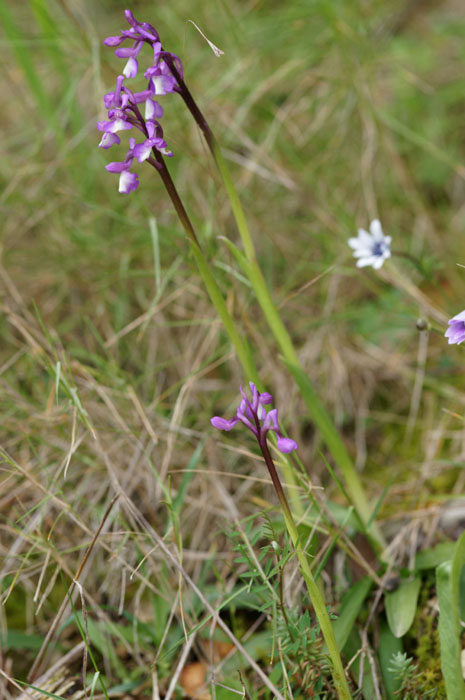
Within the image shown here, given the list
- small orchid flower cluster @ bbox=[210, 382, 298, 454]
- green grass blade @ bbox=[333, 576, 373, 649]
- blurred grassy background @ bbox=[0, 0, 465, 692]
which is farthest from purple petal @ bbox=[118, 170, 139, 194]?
green grass blade @ bbox=[333, 576, 373, 649]

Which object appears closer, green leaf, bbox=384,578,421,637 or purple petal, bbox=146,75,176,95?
purple petal, bbox=146,75,176,95

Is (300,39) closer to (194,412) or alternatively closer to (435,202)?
(435,202)

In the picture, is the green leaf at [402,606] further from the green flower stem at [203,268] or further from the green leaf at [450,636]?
the green flower stem at [203,268]

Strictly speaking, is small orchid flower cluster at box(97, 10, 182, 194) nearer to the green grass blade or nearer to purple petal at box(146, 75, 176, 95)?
purple petal at box(146, 75, 176, 95)

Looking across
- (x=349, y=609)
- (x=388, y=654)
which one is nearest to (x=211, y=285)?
(x=349, y=609)

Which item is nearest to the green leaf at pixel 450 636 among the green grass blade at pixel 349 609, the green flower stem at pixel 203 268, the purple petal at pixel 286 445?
the green grass blade at pixel 349 609

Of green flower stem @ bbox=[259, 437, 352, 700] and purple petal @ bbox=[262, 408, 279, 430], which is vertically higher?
purple petal @ bbox=[262, 408, 279, 430]

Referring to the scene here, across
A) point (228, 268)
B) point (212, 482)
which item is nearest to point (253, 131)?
point (228, 268)
